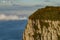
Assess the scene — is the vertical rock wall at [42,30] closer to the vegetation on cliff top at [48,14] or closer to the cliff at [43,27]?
the cliff at [43,27]

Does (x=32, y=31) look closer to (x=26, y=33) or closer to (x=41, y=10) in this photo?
(x=26, y=33)

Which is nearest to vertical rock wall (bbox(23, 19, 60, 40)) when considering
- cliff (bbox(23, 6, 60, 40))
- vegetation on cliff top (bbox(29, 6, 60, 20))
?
cliff (bbox(23, 6, 60, 40))

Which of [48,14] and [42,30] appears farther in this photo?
[48,14]

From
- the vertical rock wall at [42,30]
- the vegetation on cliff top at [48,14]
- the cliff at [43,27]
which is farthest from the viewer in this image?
the vegetation on cliff top at [48,14]

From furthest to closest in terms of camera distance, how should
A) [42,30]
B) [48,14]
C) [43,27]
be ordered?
1. [48,14]
2. [43,27]
3. [42,30]

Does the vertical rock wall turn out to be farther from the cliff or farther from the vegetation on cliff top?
the vegetation on cliff top

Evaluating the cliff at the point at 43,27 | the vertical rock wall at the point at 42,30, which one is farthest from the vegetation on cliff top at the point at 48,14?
the vertical rock wall at the point at 42,30

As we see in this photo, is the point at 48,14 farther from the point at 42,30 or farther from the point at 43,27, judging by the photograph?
the point at 42,30

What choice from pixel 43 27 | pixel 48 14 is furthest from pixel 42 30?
pixel 48 14

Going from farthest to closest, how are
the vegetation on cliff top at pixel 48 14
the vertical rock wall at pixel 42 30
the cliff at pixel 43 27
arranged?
the vegetation on cliff top at pixel 48 14
the cliff at pixel 43 27
the vertical rock wall at pixel 42 30
